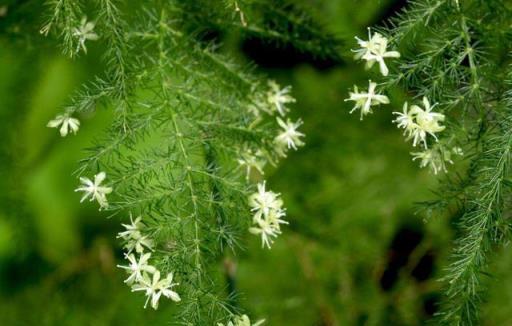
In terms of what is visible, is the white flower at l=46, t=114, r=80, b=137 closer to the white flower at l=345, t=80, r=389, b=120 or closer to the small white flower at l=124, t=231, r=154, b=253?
the small white flower at l=124, t=231, r=154, b=253

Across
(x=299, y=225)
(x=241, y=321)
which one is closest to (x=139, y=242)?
(x=241, y=321)

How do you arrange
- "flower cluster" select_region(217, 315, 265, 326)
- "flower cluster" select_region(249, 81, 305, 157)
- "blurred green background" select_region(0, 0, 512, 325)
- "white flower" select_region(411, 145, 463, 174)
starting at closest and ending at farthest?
"flower cluster" select_region(217, 315, 265, 326) → "white flower" select_region(411, 145, 463, 174) → "flower cluster" select_region(249, 81, 305, 157) → "blurred green background" select_region(0, 0, 512, 325)

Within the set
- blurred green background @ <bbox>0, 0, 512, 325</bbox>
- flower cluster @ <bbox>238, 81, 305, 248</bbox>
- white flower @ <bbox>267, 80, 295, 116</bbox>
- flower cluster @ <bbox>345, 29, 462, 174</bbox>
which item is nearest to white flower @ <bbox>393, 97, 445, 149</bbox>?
flower cluster @ <bbox>345, 29, 462, 174</bbox>

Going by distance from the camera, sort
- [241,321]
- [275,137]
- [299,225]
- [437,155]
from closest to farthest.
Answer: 1. [241,321]
2. [437,155]
3. [275,137]
4. [299,225]

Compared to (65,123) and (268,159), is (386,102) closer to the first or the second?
(268,159)

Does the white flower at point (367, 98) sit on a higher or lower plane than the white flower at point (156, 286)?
higher

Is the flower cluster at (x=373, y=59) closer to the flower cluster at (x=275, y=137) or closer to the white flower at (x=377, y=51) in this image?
the white flower at (x=377, y=51)

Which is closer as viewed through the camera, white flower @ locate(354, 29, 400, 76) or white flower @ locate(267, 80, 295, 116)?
white flower @ locate(354, 29, 400, 76)

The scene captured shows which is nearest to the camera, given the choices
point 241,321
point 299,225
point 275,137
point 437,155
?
point 241,321

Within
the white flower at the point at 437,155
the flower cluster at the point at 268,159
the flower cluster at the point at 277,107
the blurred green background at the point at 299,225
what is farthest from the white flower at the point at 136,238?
the blurred green background at the point at 299,225
